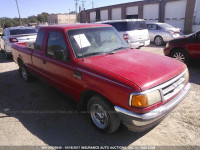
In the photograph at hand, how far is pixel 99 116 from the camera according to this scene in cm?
306

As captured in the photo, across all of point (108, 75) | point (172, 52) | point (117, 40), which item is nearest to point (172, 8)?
point (172, 52)

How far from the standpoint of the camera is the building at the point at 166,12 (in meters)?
Result: 22.2

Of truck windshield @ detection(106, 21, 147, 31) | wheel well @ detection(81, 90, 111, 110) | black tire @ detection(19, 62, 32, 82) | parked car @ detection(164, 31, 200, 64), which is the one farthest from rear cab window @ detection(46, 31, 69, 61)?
truck windshield @ detection(106, 21, 147, 31)

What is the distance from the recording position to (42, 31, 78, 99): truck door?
3320 millimetres

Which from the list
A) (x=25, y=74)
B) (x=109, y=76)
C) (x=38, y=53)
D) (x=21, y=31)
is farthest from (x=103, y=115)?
(x=21, y=31)

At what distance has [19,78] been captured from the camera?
21.2ft

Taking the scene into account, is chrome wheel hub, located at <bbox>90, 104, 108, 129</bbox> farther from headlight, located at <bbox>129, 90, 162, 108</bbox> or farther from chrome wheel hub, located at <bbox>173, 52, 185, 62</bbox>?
chrome wheel hub, located at <bbox>173, 52, 185, 62</bbox>

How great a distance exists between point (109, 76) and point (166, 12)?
26.0m

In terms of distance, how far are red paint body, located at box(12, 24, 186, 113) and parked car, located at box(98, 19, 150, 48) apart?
5482 mm

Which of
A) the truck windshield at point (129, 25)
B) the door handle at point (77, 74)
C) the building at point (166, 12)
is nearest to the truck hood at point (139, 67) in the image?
the door handle at point (77, 74)

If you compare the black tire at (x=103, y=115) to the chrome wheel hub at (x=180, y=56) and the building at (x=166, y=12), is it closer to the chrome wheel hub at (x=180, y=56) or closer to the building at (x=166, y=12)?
the chrome wheel hub at (x=180, y=56)

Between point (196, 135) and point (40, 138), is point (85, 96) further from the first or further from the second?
point (196, 135)

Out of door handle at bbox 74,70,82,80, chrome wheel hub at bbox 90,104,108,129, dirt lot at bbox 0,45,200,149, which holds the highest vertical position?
door handle at bbox 74,70,82,80

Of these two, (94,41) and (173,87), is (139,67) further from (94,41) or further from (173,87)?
(94,41)
